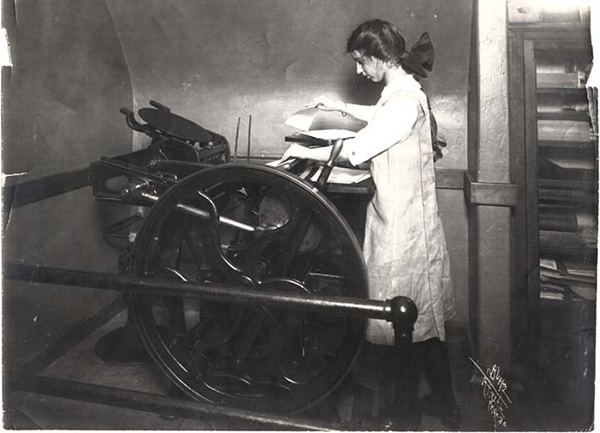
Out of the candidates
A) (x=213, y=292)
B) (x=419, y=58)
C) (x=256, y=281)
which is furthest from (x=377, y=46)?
(x=213, y=292)

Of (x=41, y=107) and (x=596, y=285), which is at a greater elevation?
(x=41, y=107)

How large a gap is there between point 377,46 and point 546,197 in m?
0.89

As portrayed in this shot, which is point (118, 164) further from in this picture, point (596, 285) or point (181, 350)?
point (596, 285)

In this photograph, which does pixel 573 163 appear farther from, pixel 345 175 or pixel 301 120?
pixel 301 120

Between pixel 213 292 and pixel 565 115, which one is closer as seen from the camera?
pixel 213 292

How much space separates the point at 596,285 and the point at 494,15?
3.34 ft

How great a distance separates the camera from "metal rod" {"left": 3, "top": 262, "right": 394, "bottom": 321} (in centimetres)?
83

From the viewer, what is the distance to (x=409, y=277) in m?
1.61

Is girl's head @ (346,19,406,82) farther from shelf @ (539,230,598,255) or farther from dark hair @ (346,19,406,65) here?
shelf @ (539,230,598,255)

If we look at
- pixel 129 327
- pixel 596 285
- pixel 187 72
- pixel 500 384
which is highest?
pixel 187 72

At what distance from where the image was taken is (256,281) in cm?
142

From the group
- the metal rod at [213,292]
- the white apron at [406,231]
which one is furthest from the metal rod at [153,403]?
the white apron at [406,231]

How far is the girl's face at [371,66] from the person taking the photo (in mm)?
1578

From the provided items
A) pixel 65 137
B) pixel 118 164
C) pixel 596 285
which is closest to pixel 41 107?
A: pixel 65 137
